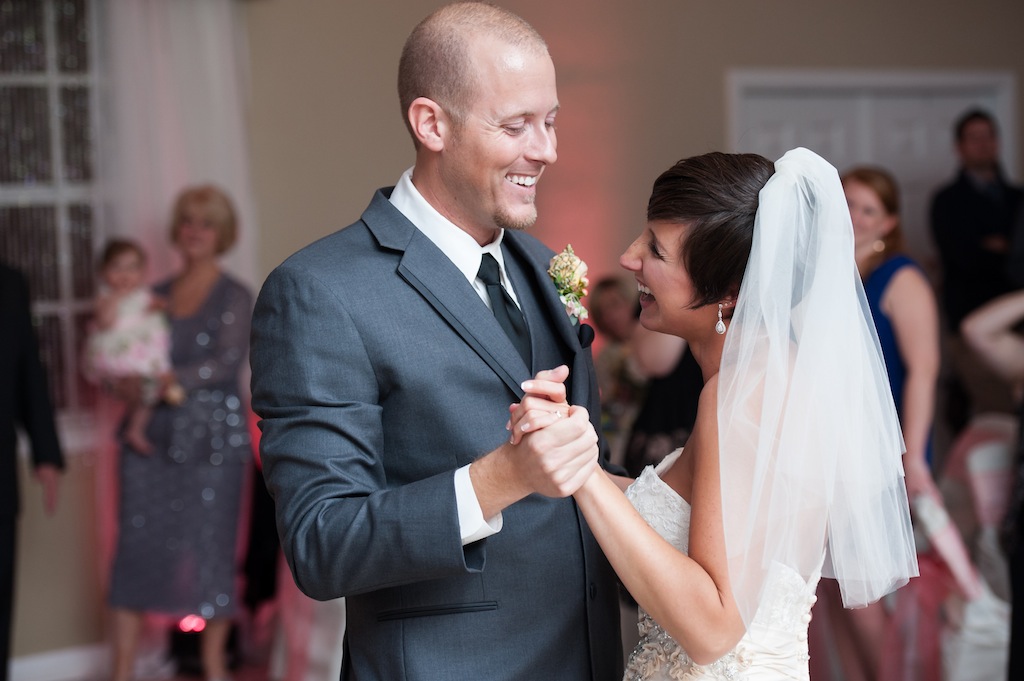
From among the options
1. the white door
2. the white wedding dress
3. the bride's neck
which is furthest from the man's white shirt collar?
the white door

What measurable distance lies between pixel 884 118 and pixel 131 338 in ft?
16.3

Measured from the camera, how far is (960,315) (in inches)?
266

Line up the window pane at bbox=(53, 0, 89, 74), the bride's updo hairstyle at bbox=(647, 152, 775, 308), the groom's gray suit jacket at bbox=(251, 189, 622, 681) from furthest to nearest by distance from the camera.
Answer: the window pane at bbox=(53, 0, 89, 74) → the bride's updo hairstyle at bbox=(647, 152, 775, 308) → the groom's gray suit jacket at bbox=(251, 189, 622, 681)

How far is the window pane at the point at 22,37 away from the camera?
4.96 m

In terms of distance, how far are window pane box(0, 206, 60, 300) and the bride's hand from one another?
4077 millimetres

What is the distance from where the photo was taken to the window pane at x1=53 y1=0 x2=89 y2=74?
5062 mm

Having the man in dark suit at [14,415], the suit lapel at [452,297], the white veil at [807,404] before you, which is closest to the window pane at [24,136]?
the man in dark suit at [14,415]

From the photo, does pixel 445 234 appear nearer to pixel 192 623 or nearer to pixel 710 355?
pixel 710 355

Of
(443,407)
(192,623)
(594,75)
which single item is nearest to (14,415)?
(192,623)

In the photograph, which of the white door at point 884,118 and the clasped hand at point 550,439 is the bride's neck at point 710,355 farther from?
the white door at point 884,118

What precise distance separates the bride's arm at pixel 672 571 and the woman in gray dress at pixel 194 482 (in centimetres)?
338

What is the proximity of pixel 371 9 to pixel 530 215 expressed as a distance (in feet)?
13.1

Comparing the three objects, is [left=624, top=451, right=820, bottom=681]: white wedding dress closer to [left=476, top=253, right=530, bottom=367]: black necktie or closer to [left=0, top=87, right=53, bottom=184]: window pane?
[left=476, top=253, right=530, bottom=367]: black necktie

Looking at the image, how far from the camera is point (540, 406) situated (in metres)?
1.60
